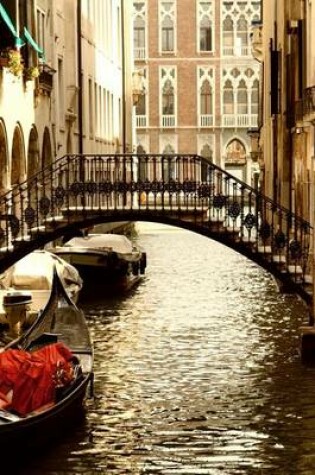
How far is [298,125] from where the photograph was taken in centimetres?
2066

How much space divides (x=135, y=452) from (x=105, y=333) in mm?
7453

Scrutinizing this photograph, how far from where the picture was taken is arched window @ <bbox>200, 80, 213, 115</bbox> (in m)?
60.5

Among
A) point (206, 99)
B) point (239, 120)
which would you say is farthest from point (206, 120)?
point (239, 120)

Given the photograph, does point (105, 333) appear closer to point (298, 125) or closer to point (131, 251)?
point (298, 125)

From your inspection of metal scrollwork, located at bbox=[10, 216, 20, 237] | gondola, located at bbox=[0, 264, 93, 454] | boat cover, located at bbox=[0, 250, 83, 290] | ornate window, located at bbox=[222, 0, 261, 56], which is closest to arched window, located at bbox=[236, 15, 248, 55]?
ornate window, located at bbox=[222, 0, 261, 56]

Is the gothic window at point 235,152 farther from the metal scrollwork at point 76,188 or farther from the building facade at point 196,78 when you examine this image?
the metal scrollwork at point 76,188

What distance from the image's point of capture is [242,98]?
197 ft

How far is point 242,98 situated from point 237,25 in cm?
335

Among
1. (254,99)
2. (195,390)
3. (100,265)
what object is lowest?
(195,390)

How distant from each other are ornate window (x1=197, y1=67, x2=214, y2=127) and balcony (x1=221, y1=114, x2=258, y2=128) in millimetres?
727

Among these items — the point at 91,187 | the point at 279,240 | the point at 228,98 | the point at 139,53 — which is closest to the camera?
A: the point at 279,240

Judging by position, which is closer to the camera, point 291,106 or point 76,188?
point 76,188

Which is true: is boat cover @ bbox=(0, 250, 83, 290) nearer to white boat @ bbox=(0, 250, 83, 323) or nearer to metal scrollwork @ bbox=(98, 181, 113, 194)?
white boat @ bbox=(0, 250, 83, 323)

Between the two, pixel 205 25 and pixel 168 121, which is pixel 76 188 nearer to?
pixel 168 121
